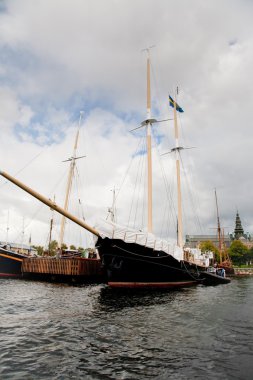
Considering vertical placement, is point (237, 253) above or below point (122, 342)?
above

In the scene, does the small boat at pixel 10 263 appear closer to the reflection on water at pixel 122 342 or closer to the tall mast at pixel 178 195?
the tall mast at pixel 178 195

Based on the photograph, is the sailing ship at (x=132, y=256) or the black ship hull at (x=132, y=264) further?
the black ship hull at (x=132, y=264)

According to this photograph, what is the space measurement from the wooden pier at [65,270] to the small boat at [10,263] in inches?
74.7

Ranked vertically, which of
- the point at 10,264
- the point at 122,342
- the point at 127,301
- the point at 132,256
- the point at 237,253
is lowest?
the point at 127,301

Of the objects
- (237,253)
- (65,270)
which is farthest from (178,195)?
(237,253)

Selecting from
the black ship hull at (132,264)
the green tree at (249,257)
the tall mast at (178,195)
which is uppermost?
the tall mast at (178,195)

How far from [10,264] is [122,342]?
34.6 metres

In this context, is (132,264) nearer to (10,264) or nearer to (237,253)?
(10,264)

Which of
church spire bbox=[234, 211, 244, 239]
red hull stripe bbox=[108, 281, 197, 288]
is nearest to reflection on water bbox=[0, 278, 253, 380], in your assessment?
red hull stripe bbox=[108, 281, 197, 288]

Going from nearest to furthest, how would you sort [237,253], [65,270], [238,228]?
[65,270]
[237,253]
[238,228]

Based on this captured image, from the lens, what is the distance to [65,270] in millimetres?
33375

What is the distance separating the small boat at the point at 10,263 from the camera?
3873cm

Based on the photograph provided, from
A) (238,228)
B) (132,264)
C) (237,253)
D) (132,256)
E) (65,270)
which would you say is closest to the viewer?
(132,256)

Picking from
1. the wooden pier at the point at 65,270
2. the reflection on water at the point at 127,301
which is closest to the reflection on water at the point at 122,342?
the reflection on water at the point at 127,301
